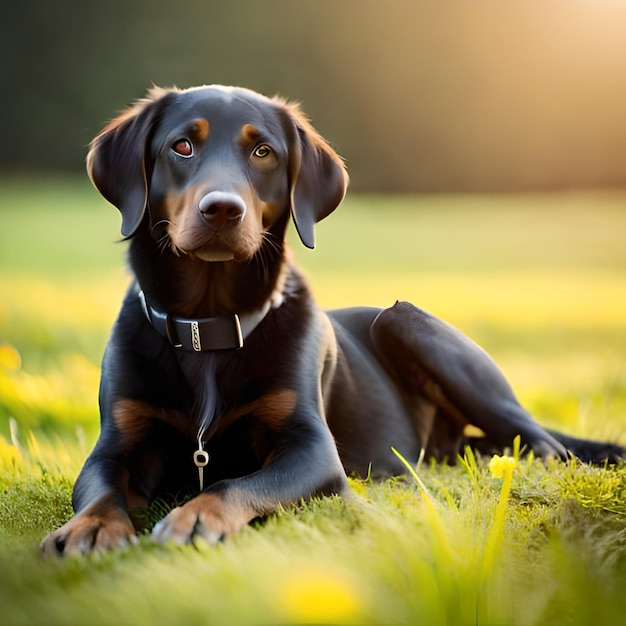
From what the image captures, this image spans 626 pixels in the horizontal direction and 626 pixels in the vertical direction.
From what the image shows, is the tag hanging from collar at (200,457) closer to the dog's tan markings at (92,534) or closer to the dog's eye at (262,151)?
the dog's tan markings at (92,534)

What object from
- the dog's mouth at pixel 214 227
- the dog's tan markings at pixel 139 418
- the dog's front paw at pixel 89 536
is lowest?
the dog's front paw at pixel 89 536

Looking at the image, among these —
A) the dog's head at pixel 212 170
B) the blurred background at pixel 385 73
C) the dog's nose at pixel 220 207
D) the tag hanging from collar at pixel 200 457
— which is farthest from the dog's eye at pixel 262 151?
the tag hanging from collar at pixel 200 457

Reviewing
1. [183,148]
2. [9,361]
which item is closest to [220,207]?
[183,148]

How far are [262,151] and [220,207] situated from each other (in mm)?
357

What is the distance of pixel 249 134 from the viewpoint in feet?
8.59

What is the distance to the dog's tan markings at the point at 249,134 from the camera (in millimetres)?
2607

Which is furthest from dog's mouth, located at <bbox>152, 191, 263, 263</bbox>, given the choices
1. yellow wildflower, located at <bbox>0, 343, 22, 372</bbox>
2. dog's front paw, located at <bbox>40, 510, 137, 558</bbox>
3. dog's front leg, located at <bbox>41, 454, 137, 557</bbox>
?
yellow wildflower, located at <bbox>0, 343, 22, 372</bbox>

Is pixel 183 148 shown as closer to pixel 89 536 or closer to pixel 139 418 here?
pixel 139 418

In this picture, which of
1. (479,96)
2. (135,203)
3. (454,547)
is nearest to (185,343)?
(135,203)

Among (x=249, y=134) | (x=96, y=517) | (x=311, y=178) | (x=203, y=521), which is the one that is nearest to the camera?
(x=203, y=521)

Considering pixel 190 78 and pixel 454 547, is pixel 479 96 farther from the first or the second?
pixel 454 547

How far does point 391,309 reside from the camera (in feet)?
9.68

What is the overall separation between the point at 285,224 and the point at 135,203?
17.4 inches

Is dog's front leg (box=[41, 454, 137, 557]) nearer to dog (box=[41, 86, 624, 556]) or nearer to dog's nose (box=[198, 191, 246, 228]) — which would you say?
dog (box=[41, 86, 624, 556])
